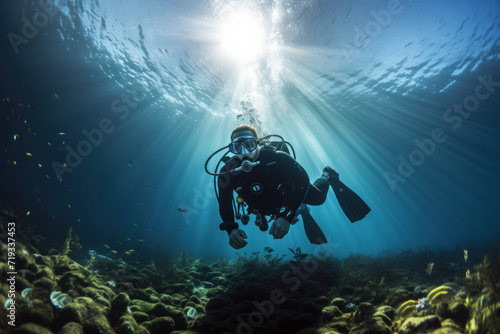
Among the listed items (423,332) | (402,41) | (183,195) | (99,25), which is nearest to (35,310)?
(423,332)

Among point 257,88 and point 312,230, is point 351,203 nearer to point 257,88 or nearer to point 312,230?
point 312,230

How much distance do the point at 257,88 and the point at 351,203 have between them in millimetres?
13755

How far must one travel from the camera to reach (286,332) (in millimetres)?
2957

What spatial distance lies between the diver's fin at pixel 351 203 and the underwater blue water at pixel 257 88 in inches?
237

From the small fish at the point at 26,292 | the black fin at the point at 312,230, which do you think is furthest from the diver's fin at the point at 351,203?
the small fish at the point at 26,292

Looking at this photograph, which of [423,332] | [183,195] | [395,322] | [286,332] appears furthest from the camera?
[183,195]

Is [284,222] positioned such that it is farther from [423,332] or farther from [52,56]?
[52,56]

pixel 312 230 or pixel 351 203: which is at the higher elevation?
pixel 351 203

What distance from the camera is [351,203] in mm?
6520

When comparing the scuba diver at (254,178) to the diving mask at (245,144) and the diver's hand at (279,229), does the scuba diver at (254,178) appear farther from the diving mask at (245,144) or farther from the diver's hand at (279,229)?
the diver's hand at (279,229)

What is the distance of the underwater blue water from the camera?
11906 millimetres

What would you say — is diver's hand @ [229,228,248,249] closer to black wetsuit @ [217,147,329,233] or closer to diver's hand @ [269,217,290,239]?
black wetsuit @ [217,147,329,233]

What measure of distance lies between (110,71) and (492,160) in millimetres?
42422

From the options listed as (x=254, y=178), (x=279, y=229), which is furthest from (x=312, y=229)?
(x=279, y=229)
